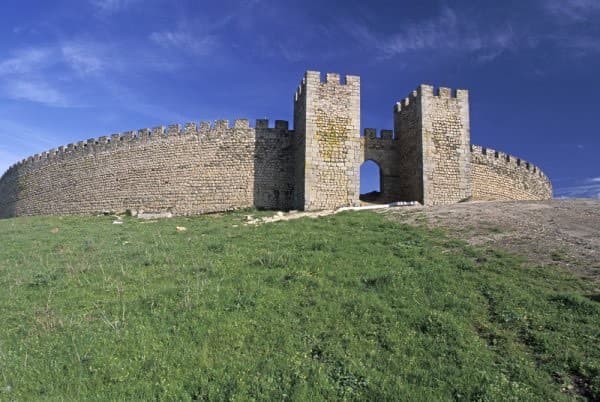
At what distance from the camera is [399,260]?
9961mm

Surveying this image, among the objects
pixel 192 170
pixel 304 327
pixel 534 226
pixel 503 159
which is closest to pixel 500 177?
pixel 503 159

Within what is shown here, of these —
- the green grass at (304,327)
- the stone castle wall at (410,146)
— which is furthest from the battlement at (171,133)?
the green grass at (304,327)

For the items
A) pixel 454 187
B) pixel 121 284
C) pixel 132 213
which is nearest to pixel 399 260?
pixel 121 284

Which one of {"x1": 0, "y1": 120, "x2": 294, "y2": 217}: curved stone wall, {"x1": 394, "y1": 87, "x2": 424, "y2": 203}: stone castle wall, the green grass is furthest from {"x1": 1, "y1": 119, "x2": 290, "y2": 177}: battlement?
the green grass

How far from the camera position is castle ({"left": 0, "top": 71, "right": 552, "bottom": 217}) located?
21.5 metres

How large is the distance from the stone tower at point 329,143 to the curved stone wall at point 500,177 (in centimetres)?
671

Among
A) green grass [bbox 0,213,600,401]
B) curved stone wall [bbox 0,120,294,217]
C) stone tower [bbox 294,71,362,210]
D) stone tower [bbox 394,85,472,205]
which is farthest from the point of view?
curved stone wall [bbox 0,120,294,217]

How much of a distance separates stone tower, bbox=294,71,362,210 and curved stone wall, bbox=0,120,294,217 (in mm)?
2172

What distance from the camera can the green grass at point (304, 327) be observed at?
5684mm

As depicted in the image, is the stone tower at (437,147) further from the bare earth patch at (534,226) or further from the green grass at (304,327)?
the green grass at (304,327)

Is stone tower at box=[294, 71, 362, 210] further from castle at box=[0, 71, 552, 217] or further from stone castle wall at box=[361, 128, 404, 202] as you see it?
stone castle wall at box=[361, 128, 404, 202]

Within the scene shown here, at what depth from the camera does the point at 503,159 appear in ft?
86.8

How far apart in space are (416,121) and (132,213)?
49.2 ft

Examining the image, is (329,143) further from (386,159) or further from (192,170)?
(192,170)
